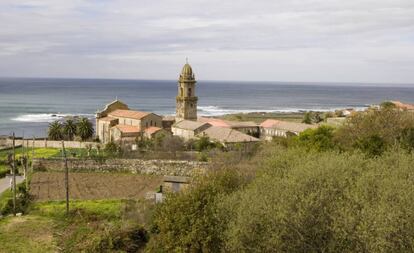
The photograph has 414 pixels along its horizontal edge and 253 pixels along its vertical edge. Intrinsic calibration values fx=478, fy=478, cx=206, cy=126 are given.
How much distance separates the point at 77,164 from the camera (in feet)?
136

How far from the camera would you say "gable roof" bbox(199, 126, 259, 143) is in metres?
49.8

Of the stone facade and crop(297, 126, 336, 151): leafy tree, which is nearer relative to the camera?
crop(297, 126, 336, 151): leafy tree

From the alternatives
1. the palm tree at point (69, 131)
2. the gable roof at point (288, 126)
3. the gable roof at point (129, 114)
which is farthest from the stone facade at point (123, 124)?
the gable roof at point (288, 126)

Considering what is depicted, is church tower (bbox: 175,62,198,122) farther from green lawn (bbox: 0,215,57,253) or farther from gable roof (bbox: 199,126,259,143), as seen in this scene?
green lawn (bbox: 0,215,57,253)

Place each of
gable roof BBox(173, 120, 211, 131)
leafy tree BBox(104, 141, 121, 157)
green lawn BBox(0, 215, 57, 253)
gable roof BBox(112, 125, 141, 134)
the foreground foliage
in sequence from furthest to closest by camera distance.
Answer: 1. gable roof BBox(173, 120, 211, 131)
2. gable roof BBox(112, 125, 141, 134)
3. leafy tree BBox(104, 141, 121, 157)
4. green lawn BBox(0, 215, 57, 253)
5. the foreground foliage

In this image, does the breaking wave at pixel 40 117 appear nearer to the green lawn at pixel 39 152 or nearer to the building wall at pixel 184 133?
the green lawn at pixel 39 152

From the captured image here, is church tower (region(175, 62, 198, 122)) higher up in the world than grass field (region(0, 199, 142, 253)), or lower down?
higher up

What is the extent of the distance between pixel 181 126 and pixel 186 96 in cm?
423

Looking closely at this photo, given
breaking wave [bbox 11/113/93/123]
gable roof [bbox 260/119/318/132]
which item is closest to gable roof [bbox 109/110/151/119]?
gable roof [bbox 260/119/318/132]

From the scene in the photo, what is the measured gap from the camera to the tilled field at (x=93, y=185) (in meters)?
32.1

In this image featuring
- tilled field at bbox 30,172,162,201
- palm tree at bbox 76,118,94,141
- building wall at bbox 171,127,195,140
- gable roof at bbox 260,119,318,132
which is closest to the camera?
tilled field at bbox 30,172,162,201

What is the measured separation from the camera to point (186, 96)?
59406 millimetres

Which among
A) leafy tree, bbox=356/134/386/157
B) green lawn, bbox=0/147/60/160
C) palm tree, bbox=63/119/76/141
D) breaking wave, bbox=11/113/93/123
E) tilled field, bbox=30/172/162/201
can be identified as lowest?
tilled field, bbox=30/172/162/201

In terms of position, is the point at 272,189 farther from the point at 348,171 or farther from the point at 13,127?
the point at 13,127
